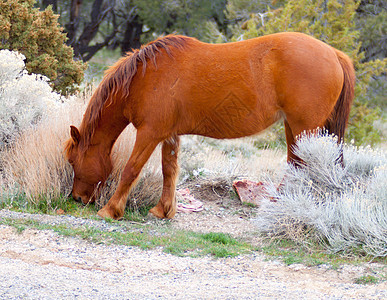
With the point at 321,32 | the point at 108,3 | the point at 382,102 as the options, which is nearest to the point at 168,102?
the point at 321,32

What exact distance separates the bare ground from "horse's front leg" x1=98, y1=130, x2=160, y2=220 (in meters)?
0.43

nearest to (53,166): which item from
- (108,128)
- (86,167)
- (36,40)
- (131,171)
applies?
(86,167)

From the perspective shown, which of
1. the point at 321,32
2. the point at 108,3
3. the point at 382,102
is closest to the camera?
the point at 321,32

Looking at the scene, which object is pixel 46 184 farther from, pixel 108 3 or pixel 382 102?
pixel 108 3

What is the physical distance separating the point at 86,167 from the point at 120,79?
1.16 m

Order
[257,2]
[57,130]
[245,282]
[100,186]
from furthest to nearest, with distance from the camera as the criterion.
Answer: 1. [257,2]
2. [57,130]
3. [100,186]
4. [245,282]

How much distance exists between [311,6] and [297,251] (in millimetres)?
10540

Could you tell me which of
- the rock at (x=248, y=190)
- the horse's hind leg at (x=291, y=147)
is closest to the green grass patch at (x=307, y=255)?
the horse's hind leg at (x=291, y=147)

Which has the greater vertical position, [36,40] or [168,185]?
[36,40]

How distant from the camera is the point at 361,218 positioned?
484cm

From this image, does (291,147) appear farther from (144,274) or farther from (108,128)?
(144,274)

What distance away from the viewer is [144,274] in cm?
424

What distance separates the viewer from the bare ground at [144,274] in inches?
142

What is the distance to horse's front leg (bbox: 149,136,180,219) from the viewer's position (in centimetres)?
612
